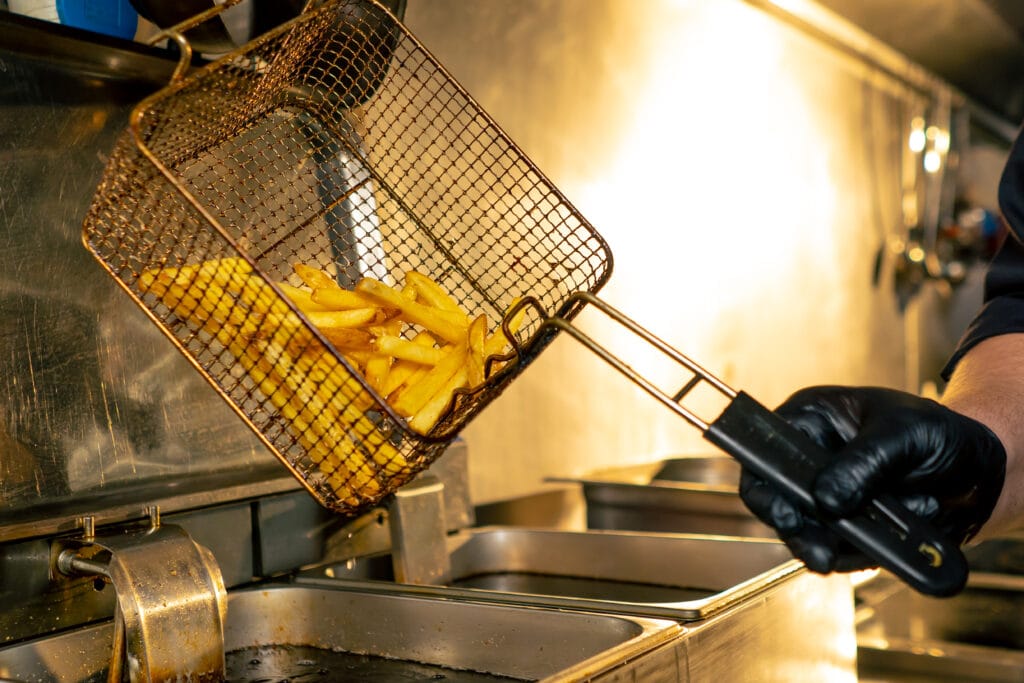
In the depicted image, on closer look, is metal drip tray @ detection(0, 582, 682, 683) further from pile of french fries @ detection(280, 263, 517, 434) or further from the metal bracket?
pile of french fries @ detection(280, 263, 517, 434)

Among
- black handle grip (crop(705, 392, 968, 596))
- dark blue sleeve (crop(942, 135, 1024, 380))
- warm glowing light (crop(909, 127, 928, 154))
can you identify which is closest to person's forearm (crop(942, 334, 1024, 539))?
dark blue sleeve (crop(942, 135, 1024, 380))

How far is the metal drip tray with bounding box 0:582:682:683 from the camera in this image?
1062 mm

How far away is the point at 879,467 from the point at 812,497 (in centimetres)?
6

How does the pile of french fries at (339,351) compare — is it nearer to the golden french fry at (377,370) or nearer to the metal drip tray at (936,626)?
the golden french fry at (377,370)

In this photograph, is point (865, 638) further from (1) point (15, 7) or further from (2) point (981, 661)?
(1) point (15, 7)

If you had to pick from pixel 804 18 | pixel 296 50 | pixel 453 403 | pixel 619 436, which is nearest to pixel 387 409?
pixel 453 403

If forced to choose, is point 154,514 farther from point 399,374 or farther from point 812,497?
point 812,497

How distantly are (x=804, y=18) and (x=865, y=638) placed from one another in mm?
2184

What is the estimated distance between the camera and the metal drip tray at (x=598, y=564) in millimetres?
1439

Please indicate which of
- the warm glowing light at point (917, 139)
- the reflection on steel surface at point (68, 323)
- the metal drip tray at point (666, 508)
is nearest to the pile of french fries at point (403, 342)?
the reflection on steel surface at point (68, 323)

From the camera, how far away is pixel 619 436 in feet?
7.69

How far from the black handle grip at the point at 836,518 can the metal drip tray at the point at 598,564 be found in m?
0.69

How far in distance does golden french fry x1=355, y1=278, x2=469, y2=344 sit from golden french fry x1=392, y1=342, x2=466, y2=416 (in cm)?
2

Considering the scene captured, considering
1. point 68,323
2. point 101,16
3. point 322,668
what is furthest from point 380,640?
point 101,16
